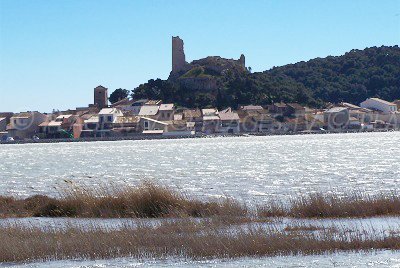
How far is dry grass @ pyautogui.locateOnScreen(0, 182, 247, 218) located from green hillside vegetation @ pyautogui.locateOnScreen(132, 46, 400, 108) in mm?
111492

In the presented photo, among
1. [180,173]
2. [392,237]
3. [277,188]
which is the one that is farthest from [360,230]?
[180,173]

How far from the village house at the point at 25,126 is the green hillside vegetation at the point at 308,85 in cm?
2021

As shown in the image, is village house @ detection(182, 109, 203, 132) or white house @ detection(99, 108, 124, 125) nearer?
white house @ detection(99, 108, 124, 125)

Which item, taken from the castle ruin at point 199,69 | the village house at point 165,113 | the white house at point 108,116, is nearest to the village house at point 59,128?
the white house at point 108,116

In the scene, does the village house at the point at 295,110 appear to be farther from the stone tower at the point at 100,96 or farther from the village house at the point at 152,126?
the stone tower at the point at 100,96

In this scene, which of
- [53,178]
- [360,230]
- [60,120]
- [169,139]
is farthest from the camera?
[60,120]

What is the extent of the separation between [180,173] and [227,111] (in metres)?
84.2

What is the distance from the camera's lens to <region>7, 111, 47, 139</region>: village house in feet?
421

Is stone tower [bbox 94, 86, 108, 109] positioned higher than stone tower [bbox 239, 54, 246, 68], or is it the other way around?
stone tower [bbox 239, 54, 246, 68]

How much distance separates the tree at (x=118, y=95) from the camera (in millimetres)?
156000

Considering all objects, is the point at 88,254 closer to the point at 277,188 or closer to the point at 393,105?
the point at 277,188

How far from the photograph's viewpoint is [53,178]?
42.2 m

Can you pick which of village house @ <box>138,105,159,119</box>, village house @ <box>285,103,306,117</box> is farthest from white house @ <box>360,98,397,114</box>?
village house @ <box>138,105,159,119</box>

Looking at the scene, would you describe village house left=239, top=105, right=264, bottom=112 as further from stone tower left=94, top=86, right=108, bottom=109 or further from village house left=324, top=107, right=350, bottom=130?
stone tower left=94, top=86, right=108, bottom=109
